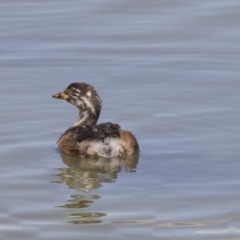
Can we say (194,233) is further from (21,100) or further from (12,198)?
(21,100)

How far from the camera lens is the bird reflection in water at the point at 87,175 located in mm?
7624

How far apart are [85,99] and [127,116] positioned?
26.4 inches

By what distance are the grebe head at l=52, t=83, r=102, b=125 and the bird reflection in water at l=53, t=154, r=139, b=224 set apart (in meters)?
0.78

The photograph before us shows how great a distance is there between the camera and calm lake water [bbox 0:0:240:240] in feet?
24.6

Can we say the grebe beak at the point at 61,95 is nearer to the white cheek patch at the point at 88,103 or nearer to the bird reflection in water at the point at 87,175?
the white cheek patch at the point at 88,103

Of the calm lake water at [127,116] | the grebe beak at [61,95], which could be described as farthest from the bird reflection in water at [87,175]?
the grebe beak at [61,95]

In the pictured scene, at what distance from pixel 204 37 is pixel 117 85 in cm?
251

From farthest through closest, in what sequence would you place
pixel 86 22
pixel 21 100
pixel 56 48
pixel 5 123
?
1. pixel 86 22
2. pixel 56 48
3. pixel 21 100
4. pixel 5 123

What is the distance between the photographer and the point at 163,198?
7922 millimetres

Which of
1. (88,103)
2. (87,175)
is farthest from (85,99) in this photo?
(87,175)

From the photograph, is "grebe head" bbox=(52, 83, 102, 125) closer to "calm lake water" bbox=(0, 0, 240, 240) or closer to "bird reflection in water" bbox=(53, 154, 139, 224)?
"calm lake water" bbox=(0, 0, 240, 240)

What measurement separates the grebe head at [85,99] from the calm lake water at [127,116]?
0.34 m

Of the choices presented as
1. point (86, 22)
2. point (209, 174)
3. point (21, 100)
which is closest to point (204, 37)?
point (86, 22)

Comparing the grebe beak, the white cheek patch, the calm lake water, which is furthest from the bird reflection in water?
the grebe beak
